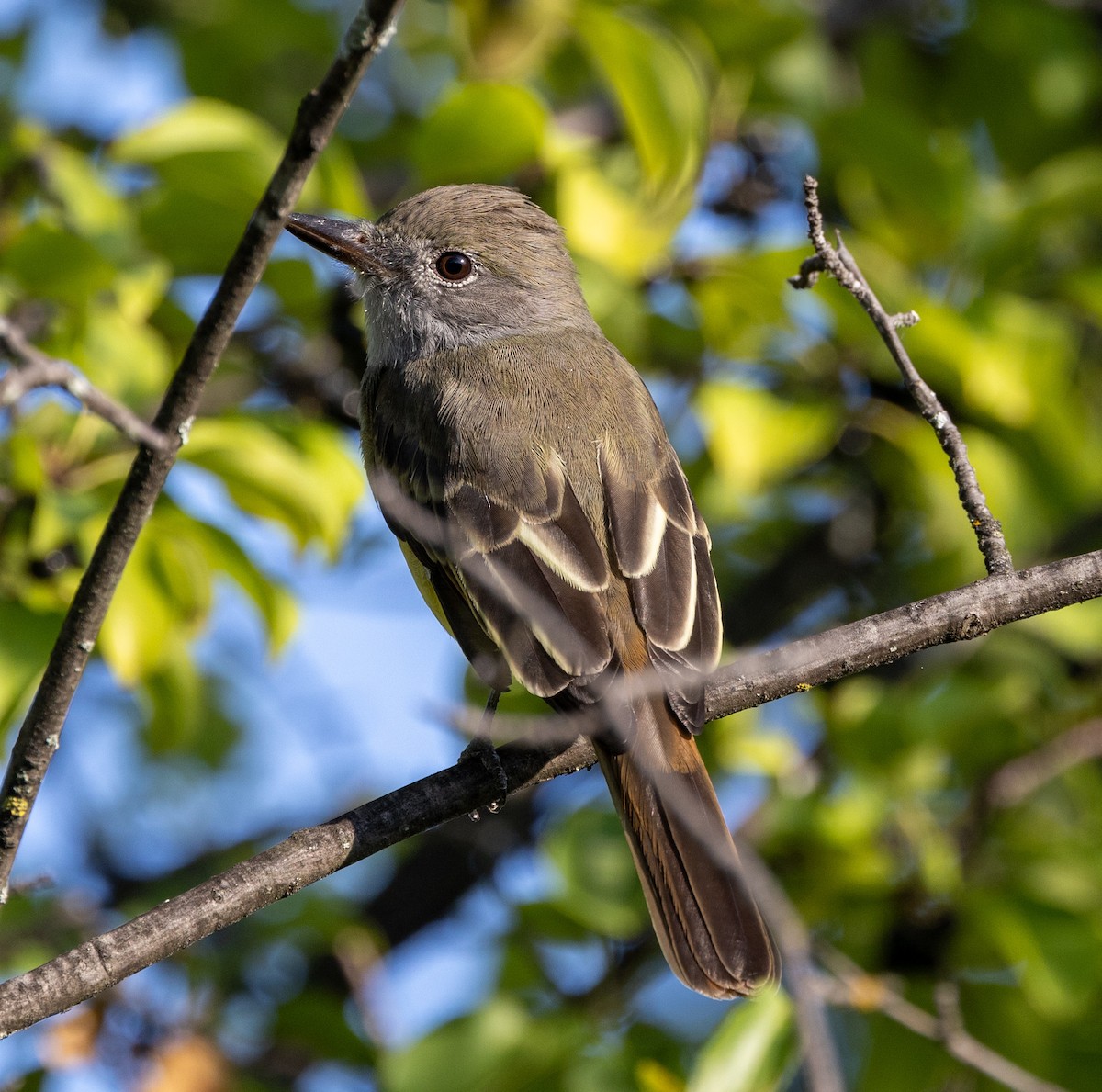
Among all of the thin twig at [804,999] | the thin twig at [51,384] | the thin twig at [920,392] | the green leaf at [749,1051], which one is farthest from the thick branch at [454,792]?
the thin twig at [51,384]

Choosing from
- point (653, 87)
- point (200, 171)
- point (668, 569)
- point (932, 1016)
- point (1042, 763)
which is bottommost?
point (932, 1016)

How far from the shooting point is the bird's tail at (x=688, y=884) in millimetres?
3576

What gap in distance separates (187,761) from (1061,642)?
4194mm

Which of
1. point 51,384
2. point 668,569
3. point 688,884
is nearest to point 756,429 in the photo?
point 668,569

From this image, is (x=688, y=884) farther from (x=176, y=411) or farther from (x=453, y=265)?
(x=453, y=265)

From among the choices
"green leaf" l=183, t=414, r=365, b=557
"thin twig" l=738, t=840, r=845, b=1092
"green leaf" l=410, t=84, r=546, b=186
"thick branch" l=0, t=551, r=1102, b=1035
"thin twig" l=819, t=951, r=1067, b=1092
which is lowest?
"thin twig" l=819, t=951, r=1067, b=1092

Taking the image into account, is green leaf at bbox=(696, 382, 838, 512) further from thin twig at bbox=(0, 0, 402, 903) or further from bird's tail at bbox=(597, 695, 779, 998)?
thin twig at bbox=(0, 0, 402, 903)

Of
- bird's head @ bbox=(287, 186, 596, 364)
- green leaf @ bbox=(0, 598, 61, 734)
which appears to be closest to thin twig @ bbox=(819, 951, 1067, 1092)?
green leaf @ bbox=(0, 598, 61, 734)

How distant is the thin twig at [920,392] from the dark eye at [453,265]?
6.67ft

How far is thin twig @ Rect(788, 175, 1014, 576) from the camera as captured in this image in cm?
342

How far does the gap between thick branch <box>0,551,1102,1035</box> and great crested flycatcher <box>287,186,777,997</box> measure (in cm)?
20

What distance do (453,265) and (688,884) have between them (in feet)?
8.45

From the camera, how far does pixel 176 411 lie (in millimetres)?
2494

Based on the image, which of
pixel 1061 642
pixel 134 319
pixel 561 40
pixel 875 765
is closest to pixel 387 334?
pixel 134 319
